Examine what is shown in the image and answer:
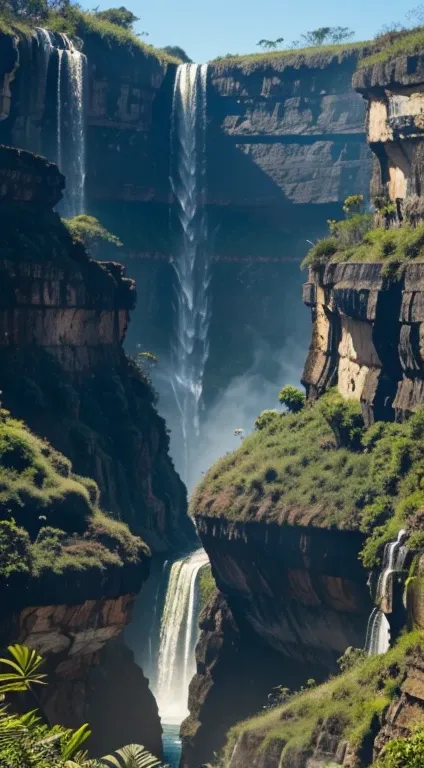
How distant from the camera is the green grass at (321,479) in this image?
258 ft

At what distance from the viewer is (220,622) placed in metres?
92.3

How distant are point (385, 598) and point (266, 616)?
19.1 metres

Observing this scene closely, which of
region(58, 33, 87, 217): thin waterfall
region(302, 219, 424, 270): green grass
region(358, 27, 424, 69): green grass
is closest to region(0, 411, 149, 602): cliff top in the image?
region(302, 219, 424, 270): green grass

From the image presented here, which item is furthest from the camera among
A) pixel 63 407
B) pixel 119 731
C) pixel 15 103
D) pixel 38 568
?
pixel 15 103

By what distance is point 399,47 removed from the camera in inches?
3878

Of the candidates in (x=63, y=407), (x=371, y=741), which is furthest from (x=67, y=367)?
(x=371, y=741)

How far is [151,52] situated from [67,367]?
184ft

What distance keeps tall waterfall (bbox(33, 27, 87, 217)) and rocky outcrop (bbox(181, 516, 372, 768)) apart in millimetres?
54394

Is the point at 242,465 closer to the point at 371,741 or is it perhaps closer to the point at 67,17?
the point at 371,741

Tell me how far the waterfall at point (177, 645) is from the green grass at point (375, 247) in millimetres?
15955

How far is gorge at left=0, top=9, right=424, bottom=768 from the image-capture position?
251 feet

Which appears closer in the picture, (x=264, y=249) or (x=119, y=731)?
(x=119, y=731)

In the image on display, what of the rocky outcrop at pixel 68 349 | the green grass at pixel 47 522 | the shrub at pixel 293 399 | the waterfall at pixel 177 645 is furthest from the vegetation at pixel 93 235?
the green grass at pixel 47 522

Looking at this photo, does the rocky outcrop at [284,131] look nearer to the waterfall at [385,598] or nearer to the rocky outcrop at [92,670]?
the rocky outcrop at [92,670]
